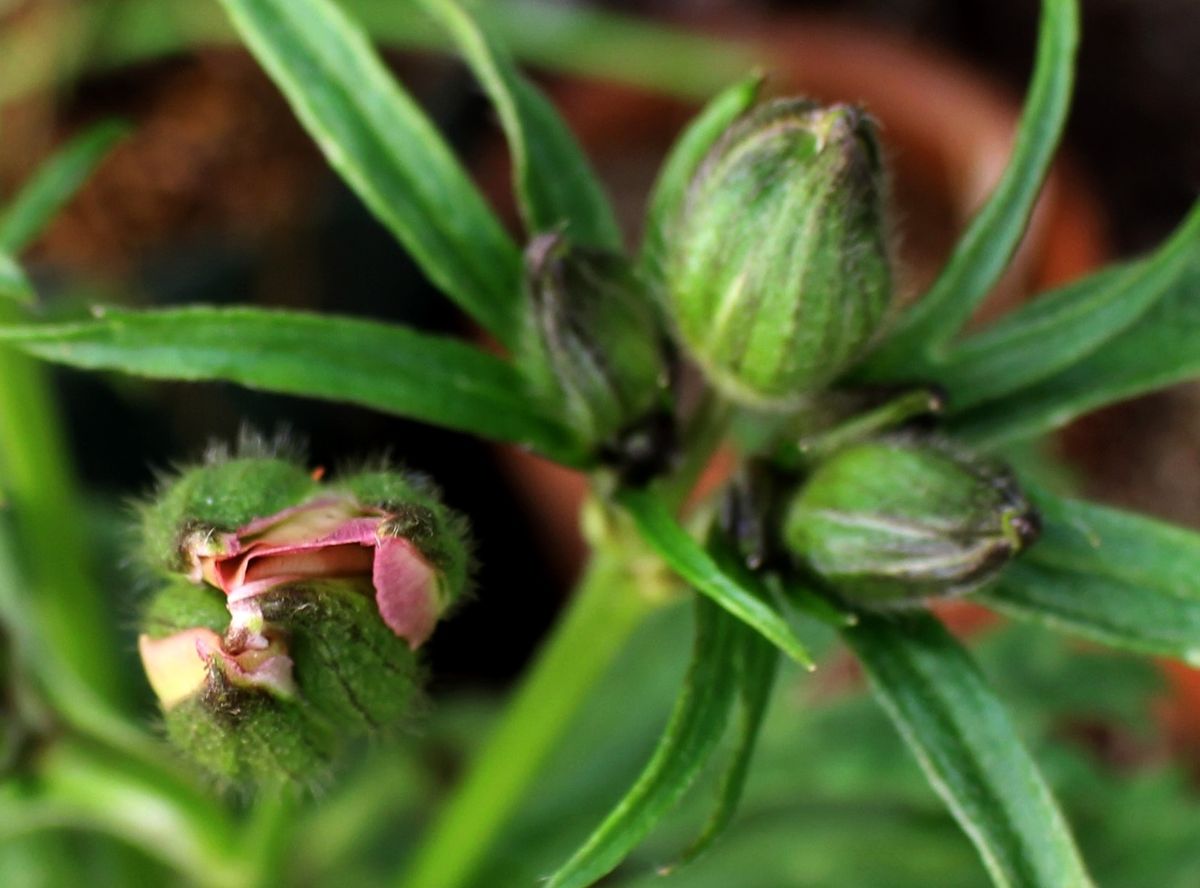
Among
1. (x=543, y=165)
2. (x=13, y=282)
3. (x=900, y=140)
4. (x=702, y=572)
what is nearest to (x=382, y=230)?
(x=900, y=140)

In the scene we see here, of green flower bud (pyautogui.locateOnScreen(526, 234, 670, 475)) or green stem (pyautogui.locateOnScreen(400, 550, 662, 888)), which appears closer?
green flower bud (pyautogui.locateOnScreen(526, 234, 670, 475))

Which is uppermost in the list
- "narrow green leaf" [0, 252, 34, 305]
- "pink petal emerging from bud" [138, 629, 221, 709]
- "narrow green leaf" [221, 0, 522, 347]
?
"narrow green leaf" [0, 252, 34, 305]

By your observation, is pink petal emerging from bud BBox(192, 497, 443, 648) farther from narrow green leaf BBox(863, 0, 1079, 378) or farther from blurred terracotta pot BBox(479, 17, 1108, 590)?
blurred terracotta pot BBox(479, 17, 1108, 590)

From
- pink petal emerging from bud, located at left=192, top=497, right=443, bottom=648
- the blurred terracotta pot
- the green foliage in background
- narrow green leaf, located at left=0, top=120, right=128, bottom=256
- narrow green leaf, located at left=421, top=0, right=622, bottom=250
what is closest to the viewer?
pink petal emerging from bud, located at left=192, top=497, right=443, bottom=648

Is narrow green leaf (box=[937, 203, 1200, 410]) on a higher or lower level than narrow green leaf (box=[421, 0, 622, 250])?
lower

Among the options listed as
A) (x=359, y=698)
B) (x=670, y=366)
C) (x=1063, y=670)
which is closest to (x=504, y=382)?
A: (x=670, y=366)

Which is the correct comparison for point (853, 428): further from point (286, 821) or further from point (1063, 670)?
point (1063, 670)

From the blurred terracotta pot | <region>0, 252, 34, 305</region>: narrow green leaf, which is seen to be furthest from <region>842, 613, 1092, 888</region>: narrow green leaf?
the blurred terracotta pot
